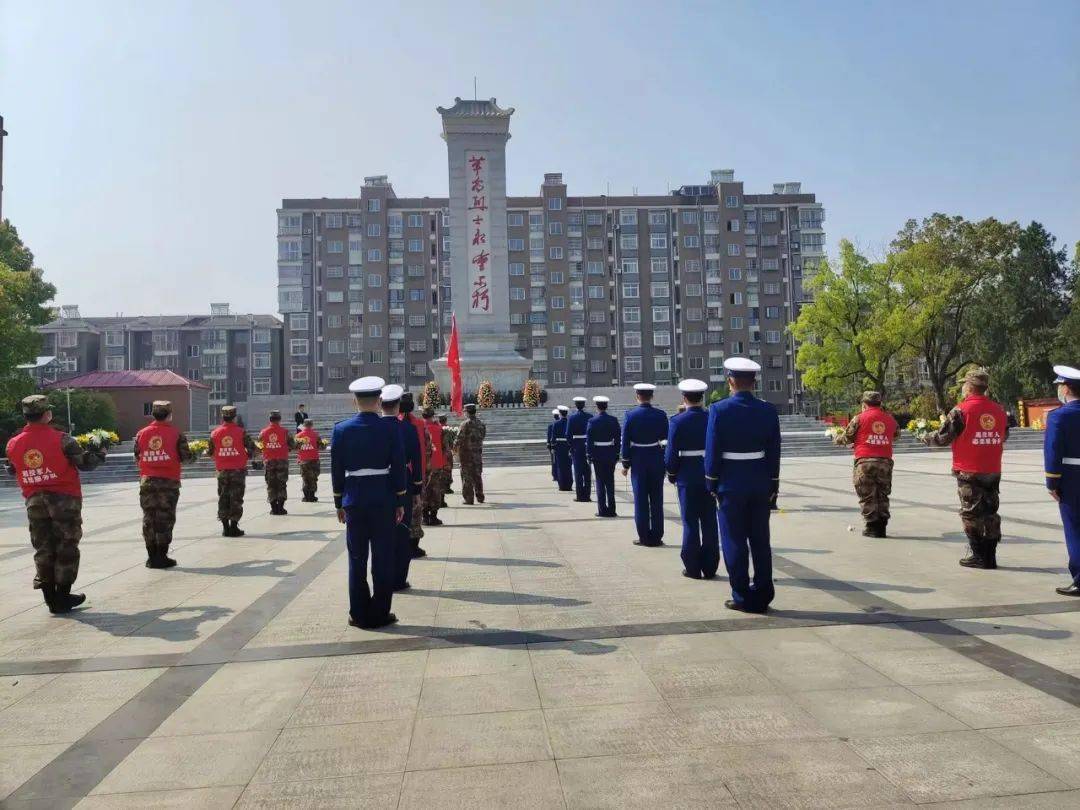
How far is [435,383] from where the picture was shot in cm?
3922

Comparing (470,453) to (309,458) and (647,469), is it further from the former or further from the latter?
(647,469)

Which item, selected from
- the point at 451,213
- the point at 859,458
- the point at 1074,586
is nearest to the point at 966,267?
the point at 451,213

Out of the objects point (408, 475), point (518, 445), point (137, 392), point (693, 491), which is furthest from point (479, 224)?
point (408, 475)

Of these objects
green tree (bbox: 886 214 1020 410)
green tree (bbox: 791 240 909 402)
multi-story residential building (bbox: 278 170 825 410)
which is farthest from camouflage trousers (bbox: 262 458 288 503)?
multi-story residential building (bbox: 278 170 825 410)

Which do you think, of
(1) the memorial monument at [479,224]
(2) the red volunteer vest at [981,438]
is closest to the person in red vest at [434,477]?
(2) the red volunteer vest at [981,438]

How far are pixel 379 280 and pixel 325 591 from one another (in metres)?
71.6

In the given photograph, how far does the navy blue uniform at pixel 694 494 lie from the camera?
24.7 ft

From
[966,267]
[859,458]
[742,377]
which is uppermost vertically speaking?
[966,267]

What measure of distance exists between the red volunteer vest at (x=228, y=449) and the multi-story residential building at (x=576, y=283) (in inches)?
2538

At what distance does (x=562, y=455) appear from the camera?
17109 mm

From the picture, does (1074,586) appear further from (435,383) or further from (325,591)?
(435,383)

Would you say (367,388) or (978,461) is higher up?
(367,388)

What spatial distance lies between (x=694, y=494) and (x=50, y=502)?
5.86 m

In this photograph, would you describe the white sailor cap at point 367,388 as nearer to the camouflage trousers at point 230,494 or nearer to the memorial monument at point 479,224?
the camouflage trousers at point 230,494
